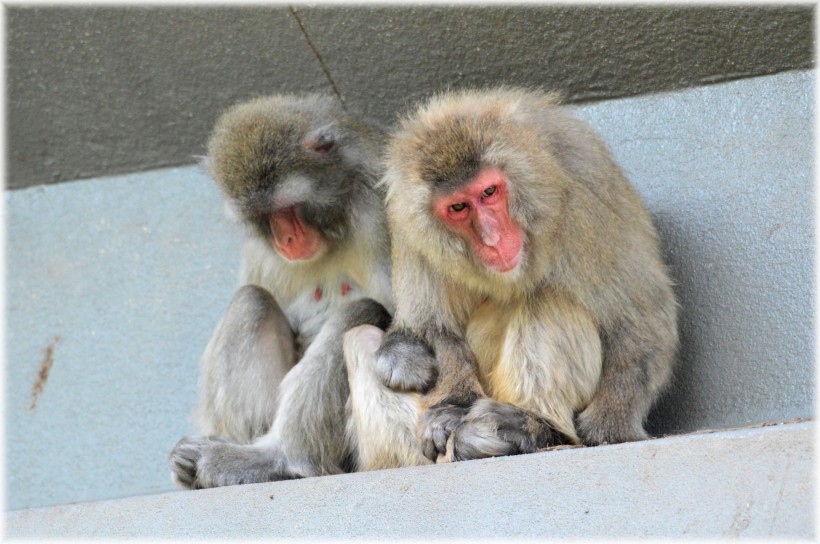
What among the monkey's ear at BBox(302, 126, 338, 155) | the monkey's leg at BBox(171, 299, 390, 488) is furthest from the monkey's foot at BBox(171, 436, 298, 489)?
the monkey's ear at BBox(302, 126, 338, 155)

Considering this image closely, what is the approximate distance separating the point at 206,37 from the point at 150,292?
1.39 m

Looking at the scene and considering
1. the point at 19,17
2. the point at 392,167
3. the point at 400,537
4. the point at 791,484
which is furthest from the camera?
the point at 19,17

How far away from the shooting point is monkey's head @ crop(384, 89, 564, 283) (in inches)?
147

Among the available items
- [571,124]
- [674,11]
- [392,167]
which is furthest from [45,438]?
[674,11]

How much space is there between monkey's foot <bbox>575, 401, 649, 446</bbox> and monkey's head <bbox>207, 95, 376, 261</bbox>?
1.26 meters

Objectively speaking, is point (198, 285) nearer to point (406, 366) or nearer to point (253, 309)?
point (253, 309)

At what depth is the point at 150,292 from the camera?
553 centimetres

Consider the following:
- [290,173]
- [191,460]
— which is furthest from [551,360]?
[191,460]

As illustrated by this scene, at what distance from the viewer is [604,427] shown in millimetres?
3805

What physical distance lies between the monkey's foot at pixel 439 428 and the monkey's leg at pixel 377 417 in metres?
0.05

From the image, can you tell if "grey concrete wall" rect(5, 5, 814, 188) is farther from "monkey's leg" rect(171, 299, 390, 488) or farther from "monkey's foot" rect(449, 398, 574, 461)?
"monkey's foot" rect(449, 398, 574, 461)

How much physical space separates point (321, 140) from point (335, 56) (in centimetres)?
59

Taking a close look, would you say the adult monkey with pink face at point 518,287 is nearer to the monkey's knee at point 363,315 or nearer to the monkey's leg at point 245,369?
the monkey's knee at point 363,315

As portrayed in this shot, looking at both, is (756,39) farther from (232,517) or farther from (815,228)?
(232,517)
